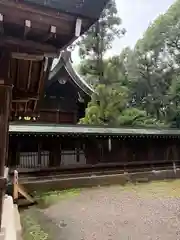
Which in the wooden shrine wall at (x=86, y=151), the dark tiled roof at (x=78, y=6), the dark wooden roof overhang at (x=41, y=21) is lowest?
the wooden shrine wall at (x=86, y=151)

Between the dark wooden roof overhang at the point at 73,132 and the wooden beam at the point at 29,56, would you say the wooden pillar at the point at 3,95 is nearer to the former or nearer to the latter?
the wooden beam at the point at 29,56

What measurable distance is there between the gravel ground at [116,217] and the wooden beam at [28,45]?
4724 millimetres

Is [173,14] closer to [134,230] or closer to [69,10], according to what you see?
[134,230]

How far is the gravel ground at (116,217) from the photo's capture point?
6.29 metres

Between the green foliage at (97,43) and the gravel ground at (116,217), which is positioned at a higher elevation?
the green foliage at (97,43)

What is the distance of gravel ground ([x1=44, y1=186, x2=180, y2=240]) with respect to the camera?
6.29 m

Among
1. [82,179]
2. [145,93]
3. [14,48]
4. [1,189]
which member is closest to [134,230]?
[1,189]

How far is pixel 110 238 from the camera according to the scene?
6.04m

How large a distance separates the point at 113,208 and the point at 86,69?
577 inches

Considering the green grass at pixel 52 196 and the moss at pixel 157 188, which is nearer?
the green grass at pixel 52 196

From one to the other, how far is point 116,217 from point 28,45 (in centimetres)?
631

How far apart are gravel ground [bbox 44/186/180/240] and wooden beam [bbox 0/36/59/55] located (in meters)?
4.72

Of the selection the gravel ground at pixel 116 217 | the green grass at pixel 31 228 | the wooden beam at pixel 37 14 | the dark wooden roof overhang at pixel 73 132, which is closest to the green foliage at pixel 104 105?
the dark wooden roof overhang at pixel 73 132

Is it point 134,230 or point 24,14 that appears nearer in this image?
point 24,14
